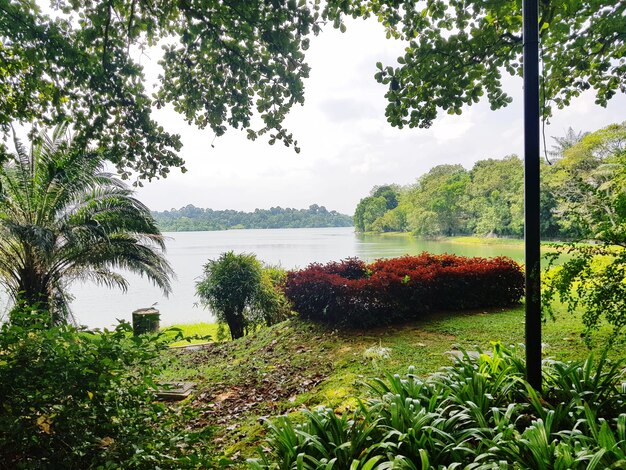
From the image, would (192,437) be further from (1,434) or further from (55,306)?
(55,306)

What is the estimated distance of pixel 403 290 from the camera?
19.9 ft

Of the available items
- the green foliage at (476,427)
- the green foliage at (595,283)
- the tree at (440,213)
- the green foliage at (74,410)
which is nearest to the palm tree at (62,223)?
the green foliage at (74,410)

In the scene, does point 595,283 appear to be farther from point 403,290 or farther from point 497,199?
point 497,199

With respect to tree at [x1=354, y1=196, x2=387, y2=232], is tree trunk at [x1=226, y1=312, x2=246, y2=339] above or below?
below

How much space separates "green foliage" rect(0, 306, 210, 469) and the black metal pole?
6.36ft

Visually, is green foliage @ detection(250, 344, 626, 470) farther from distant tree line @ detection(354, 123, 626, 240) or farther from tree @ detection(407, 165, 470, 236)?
tree @ detection(407, 165, 470, 236)

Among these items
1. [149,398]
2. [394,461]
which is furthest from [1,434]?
[394,461]

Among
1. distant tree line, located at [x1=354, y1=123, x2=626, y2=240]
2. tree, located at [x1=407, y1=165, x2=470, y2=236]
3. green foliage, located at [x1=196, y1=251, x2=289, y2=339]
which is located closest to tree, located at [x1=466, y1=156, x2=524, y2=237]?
distant tree line, located at [x1=354, y1=123, x2=626, y2=240]

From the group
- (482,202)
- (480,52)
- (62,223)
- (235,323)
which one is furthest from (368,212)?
(480,52)

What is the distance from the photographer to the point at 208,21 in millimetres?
2877

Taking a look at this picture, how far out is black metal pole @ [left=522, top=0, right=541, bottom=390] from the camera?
7.22 ft

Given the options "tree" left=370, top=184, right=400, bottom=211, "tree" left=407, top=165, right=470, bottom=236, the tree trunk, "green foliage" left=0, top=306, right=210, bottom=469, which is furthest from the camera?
"tree" left=370, top=184, right=400, bottom=211

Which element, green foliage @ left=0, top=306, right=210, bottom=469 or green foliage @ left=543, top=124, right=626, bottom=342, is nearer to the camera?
green foliage @ left=0, top=306, right=210, bottom=469

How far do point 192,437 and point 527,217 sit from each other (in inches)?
Answer: 85.2
